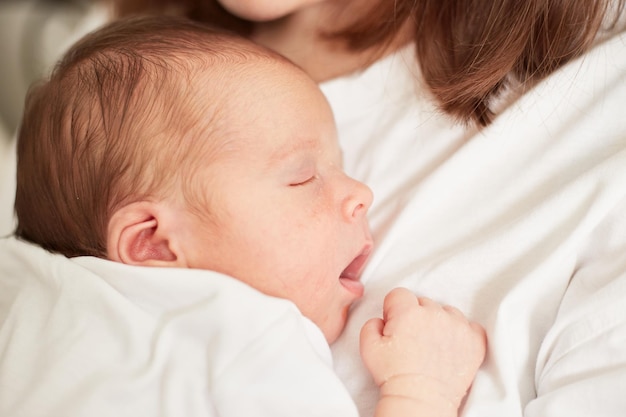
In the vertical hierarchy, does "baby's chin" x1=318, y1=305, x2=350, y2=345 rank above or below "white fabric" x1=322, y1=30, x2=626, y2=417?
below

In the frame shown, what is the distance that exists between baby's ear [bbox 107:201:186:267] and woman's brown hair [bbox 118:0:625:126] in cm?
45

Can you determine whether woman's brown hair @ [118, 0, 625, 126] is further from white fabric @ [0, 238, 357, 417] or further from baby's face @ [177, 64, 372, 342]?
white fabric @ [0, 238, 357, 417]

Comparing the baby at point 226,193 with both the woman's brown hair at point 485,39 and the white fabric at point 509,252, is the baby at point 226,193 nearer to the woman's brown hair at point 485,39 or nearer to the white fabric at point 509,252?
the white fabric at point 509,252

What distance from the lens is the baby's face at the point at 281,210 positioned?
88 cm

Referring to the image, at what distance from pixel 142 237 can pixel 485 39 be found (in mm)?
571

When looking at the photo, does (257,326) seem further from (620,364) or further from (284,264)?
(620,364)

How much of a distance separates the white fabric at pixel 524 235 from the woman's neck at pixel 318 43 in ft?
0.54

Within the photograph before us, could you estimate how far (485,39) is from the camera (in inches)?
39.8

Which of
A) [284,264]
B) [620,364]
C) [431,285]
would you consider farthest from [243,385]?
[620,364]

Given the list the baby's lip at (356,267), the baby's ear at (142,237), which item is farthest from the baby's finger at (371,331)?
the baby's ear at (142,237)

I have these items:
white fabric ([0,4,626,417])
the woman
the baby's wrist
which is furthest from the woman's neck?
the baby's wrist

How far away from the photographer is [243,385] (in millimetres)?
776

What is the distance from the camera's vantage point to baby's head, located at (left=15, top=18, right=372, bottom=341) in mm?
887

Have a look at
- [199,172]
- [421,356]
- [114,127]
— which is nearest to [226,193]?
[199,172]
